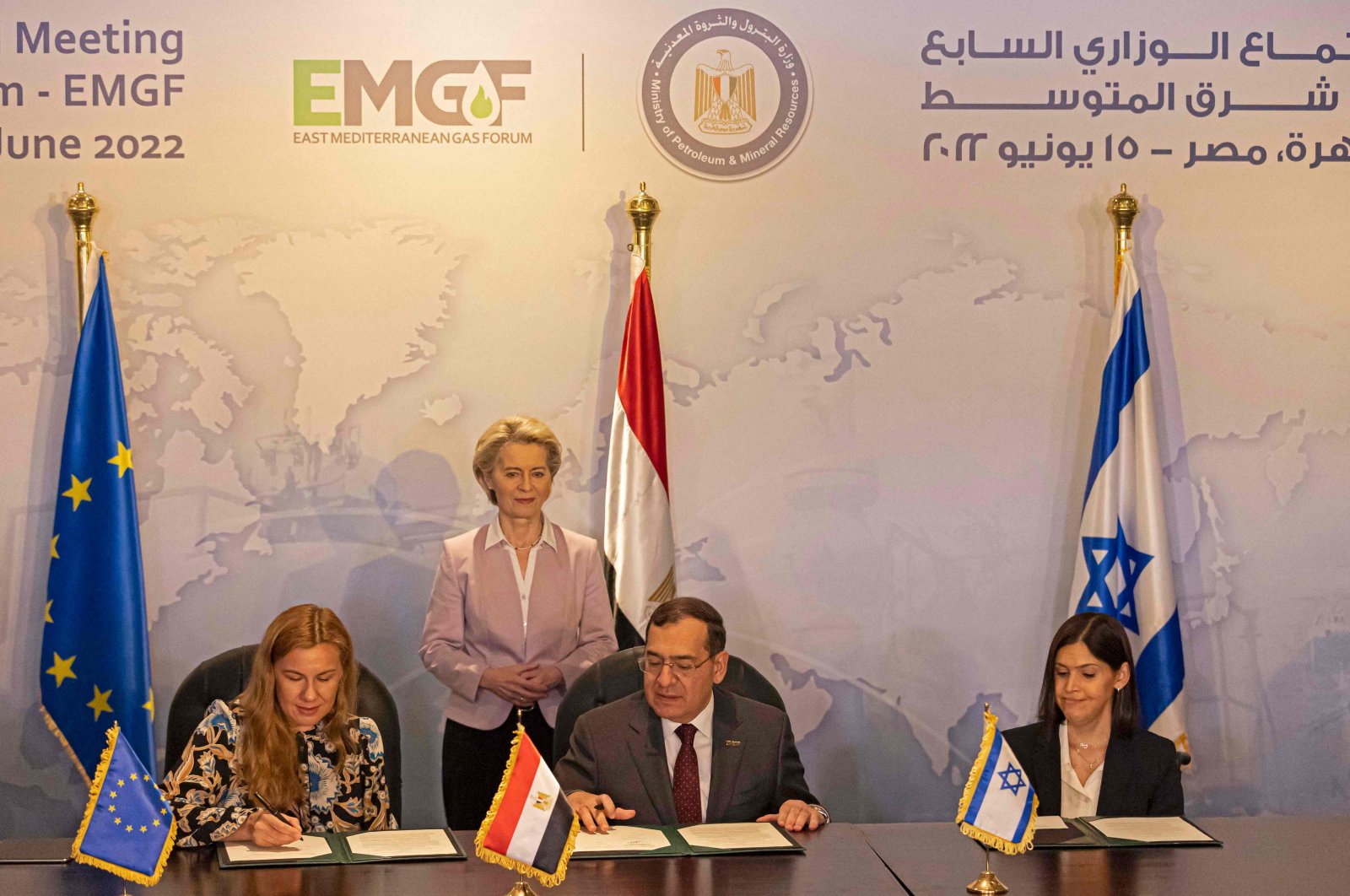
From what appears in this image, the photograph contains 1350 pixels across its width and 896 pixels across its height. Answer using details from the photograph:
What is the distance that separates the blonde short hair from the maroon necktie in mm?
1361

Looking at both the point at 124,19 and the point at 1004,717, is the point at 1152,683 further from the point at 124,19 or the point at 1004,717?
the point at 124,19

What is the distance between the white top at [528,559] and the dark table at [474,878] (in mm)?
1732

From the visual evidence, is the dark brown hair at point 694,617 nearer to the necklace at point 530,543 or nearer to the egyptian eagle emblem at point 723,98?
the necklace at point 530,543

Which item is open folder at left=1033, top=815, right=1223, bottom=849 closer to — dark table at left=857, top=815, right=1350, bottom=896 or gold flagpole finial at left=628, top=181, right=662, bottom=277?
dark table at left=857, top=815, right=1350, bottom=896

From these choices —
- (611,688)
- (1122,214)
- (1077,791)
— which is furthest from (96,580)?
(1122,214)

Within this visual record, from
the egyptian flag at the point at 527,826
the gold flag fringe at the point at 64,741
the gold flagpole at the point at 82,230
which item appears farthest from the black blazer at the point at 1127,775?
the gold flagpole at the point at 82,230

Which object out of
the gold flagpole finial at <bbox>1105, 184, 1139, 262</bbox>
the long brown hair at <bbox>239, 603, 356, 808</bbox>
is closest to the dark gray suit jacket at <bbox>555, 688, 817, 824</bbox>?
the long brown hair at <bbox>239, 603, 356, 808</bbox>

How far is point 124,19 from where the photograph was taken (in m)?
5.10

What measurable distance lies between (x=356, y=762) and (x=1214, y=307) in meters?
3.44

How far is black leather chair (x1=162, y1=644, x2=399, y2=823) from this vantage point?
3.65 metres

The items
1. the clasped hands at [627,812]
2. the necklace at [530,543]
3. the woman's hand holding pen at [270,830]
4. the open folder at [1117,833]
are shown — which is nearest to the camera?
the woman's hand holding pen at [270,830]

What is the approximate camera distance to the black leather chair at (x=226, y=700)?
12.0 ft

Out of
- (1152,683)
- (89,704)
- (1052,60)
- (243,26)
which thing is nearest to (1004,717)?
(1152,683)

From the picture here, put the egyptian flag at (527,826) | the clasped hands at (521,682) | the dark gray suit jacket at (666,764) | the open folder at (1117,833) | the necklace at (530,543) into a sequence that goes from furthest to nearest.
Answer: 1. the necklace at (530,543)
2. the clasped hands at (521,682)
3. the dark gray suit jacket at (666,764)
4. the open folder at (1117,833)
5. the egyptian flag at (527,826)
